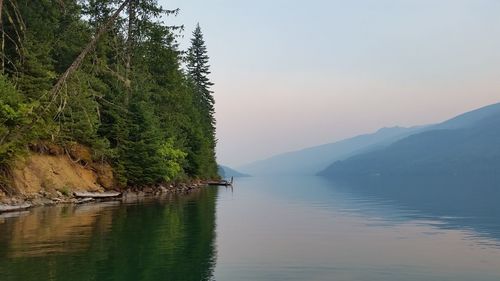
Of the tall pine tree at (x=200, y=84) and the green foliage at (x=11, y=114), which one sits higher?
the tall pine tree at (x=200, y=84)

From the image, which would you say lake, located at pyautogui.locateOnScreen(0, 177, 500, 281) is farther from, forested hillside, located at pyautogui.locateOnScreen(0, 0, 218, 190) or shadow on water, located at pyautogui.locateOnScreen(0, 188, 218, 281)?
forested hillside, located at pyautogui.locateOnScreen(0, 0, 218, 190)

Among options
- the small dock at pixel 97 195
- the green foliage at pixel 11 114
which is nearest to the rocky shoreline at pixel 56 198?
the small dock at pixel 97 195

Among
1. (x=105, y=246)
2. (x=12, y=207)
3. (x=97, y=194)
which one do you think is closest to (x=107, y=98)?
(x=97, y=194)

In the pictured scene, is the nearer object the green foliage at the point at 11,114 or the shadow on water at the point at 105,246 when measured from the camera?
the shadow on water at the point at 105,246

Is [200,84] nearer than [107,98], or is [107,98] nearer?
[107,98]

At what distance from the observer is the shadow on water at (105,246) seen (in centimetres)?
1534

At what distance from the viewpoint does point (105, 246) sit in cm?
2003

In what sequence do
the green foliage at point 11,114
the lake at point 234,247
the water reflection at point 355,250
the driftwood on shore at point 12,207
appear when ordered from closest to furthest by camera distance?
the lake at point 234,247 < the water reflection at point 355,250 < the green foliage at point 11,114 < the driftwood on shore at point 12,207

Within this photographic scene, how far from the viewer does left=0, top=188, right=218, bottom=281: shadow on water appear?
50.3ft

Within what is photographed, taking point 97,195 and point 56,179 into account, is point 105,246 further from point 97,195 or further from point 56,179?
point 97,195

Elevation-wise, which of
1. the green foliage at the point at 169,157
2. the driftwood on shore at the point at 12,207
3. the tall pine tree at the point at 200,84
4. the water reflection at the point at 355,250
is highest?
the tall pine tree at the point at 200,84

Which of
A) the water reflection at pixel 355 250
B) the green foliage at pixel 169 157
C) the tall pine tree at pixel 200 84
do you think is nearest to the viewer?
the water reflection at pixel 355 250

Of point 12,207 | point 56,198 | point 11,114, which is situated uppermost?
point 11,114

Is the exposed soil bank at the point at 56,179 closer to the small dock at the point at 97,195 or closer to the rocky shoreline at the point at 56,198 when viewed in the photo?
the rocky shoreline at the point at 56,198
